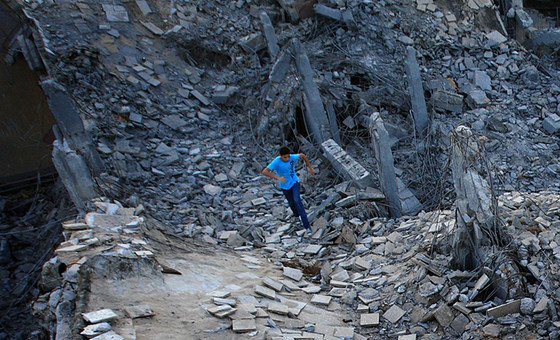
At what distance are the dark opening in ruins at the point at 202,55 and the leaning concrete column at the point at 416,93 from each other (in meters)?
3.26

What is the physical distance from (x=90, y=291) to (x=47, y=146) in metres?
6.41

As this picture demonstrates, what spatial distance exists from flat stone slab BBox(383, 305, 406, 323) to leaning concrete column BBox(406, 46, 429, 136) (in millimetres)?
4586

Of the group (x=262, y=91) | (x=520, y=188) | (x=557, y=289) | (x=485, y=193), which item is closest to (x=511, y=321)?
(x=557, y=289)

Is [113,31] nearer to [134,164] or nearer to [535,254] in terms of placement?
[134,164]

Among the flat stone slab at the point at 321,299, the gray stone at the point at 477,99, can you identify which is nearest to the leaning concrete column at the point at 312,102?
the gray stone at the point at 477,99

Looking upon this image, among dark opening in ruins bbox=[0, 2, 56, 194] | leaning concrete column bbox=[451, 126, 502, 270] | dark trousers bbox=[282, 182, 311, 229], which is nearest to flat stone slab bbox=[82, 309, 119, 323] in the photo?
leaning concrete column bbox=[451, 126, 502, 270]

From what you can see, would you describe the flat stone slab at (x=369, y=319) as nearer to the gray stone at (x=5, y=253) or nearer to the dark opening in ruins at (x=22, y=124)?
the gray stone at (x=5, y=253)

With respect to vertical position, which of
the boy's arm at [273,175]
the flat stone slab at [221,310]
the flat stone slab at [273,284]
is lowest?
the flat stone slab at [273,284]

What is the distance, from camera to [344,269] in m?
8.05

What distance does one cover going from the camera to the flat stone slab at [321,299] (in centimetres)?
736

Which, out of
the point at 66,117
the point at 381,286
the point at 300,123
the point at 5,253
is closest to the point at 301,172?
the point at 300,123

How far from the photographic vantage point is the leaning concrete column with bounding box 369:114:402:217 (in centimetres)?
914

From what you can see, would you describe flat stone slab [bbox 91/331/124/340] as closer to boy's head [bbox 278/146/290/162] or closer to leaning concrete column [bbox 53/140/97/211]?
boy's head [bbox 278/146/290/162]

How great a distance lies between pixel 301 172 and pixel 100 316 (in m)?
5.02
